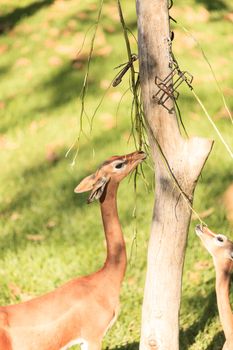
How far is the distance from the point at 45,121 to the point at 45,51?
1391 millimetres

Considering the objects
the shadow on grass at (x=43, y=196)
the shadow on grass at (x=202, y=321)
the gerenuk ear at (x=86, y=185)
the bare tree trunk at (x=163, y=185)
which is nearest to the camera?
the bare tree trunk at (x=163, y=185)

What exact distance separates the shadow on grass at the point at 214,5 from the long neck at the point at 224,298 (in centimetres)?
602

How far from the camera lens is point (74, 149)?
618 cm

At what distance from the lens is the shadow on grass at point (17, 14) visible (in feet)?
27.3

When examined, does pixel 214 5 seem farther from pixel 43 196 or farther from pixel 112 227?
pixel 112 227

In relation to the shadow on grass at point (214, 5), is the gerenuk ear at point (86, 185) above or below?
above

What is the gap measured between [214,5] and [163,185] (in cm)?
598

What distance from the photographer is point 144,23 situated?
286cm

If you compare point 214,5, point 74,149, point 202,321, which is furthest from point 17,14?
point 202,321

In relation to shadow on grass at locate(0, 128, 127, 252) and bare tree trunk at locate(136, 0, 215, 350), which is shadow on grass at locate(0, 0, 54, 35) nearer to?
shadow on grass at locate(0, 128, 127, 252)

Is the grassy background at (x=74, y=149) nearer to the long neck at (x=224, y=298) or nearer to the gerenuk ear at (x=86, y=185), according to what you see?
the gerenuk ear at (x=86, y=185)

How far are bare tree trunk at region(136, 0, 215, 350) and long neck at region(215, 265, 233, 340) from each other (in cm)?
19

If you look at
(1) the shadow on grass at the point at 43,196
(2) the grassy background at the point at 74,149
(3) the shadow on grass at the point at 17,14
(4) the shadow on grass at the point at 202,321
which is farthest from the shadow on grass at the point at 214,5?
(4) the shadow on grass at the point at 202,321

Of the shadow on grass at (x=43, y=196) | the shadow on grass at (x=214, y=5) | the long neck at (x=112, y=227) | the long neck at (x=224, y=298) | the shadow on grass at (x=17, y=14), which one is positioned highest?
the long neck at (x=112, y=227)
